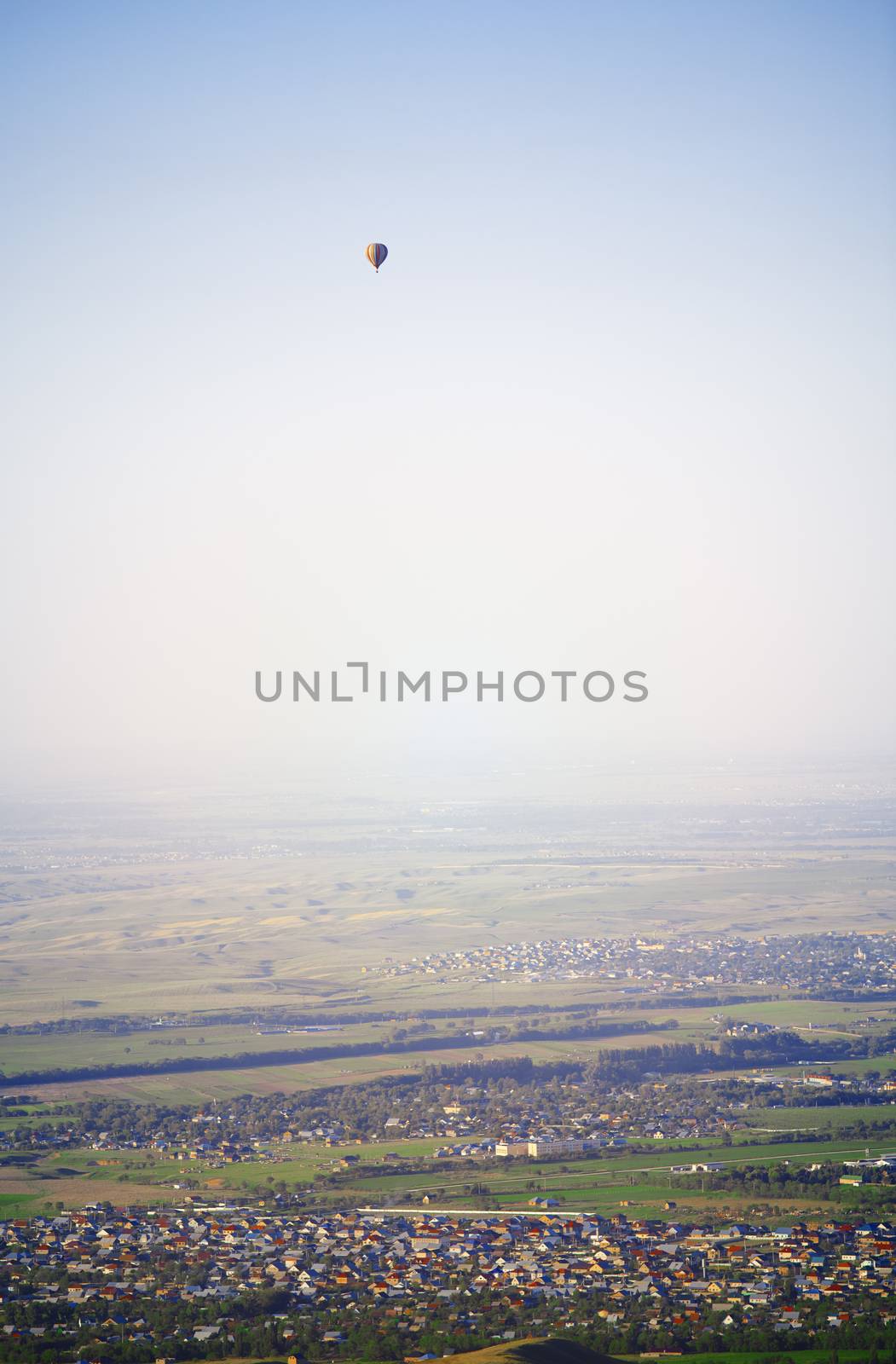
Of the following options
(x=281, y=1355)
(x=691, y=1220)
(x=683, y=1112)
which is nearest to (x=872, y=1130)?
(x=683, y=1112)

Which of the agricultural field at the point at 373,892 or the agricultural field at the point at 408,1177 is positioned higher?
the agricultural field at the point at 373,892

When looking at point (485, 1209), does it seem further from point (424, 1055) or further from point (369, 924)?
point (369, 924)

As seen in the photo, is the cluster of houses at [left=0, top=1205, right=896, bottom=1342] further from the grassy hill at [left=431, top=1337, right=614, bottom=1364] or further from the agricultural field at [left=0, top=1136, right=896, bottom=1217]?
the grassy hill at [left=431, top=1337, right=614, bottom=1364]

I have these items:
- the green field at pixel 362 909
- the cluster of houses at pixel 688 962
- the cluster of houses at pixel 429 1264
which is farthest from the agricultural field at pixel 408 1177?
the cluster of houses at pixel 688 962

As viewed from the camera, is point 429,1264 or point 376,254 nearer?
point 429,1264

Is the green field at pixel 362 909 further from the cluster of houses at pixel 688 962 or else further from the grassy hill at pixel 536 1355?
the grassy hill at pixel 536 1355

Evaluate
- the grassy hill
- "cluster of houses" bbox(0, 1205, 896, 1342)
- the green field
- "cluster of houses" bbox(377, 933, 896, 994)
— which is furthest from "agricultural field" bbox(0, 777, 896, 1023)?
the grassy hill

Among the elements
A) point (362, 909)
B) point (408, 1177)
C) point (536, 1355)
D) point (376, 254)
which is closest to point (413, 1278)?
point (536, 1355)

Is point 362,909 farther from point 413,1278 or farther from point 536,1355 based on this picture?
point 536,1355
